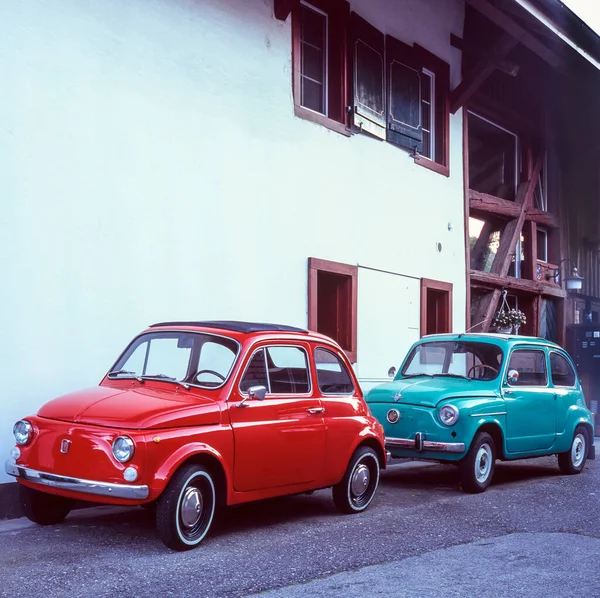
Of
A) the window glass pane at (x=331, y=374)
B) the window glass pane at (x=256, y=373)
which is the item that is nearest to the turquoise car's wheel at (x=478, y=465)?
the window glass pane at (x=331, y=374)

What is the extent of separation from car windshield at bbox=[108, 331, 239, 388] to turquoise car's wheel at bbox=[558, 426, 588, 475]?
5.95m

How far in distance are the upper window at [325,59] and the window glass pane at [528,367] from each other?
4.33 metres

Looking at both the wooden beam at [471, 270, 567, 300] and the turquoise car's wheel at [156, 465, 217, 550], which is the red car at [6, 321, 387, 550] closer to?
the turquoise car's wheel at [156, 465, 217, 550]

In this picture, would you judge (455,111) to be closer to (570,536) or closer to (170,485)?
(570,536)

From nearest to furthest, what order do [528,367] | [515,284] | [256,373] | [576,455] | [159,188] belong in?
[256,373]
[159,188]
[528,367]
[576,455]
[515,284]

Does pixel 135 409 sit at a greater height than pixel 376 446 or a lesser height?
greater

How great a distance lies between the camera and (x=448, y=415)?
9.37 meters

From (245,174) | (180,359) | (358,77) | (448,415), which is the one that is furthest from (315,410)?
(358,77)

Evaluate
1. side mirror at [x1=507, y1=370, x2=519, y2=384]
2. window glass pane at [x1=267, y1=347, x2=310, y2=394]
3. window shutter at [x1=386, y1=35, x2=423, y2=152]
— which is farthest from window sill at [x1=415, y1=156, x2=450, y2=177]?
window glass pane at [x1=267, y1=347, x2=310, y2=394]

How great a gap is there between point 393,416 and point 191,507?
3921 mm

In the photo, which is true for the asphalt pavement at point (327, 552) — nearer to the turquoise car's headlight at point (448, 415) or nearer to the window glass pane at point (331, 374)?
the turquoise car's headlight at point (448, 415)

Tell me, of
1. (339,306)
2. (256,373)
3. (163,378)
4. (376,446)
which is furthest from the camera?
(339,306)

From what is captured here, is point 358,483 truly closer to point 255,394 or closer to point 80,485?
point 255,394

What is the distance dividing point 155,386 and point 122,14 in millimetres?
4697
